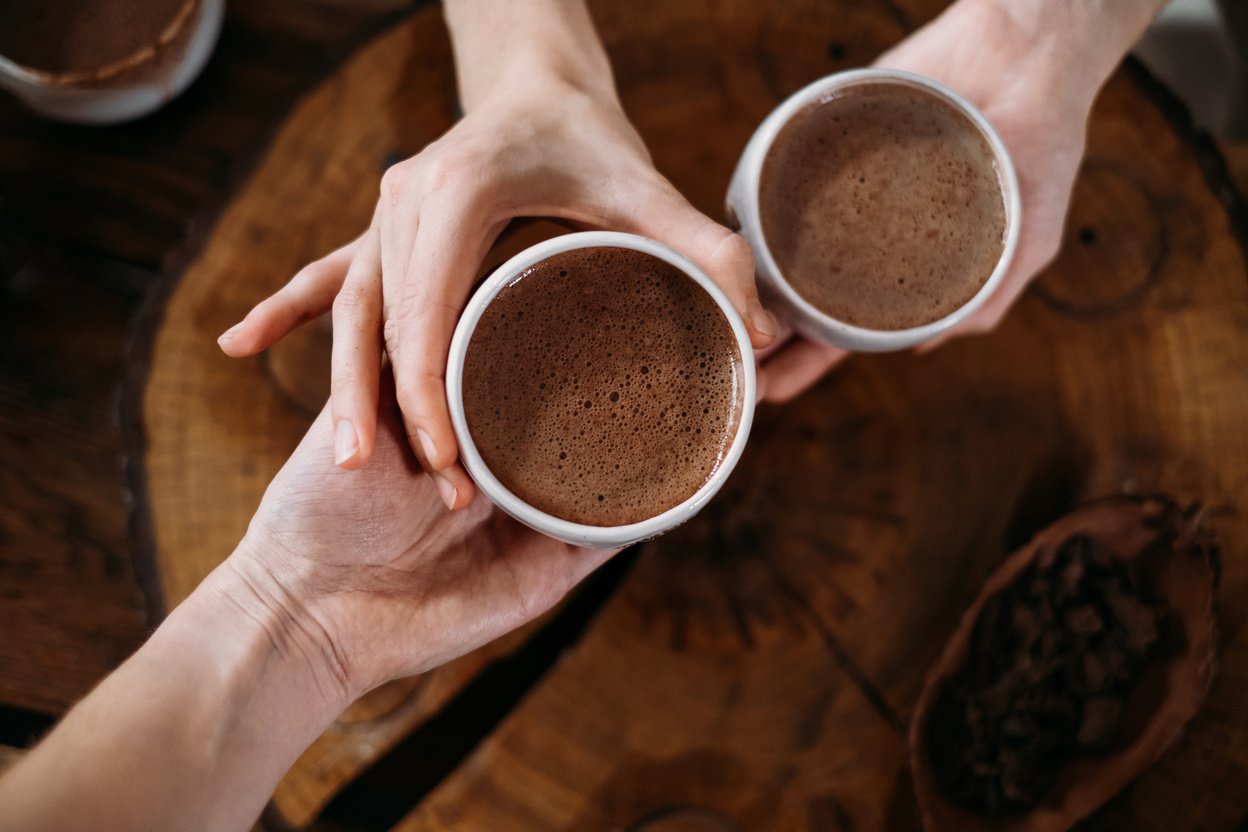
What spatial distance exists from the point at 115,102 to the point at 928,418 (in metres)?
1.37

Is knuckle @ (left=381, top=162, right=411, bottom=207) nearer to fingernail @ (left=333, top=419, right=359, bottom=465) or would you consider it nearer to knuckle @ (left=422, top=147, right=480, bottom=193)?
knuckle @ (left=422, top=147, right=480, bottom=193)

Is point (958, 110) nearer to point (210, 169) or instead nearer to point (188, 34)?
point (188, 34)

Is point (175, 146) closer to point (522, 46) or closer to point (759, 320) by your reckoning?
point (522, 46)

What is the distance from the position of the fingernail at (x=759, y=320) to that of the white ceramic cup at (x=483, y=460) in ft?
0.13

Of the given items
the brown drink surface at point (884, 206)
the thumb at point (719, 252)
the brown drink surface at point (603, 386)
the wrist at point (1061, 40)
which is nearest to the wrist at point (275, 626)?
the brown drink surface at point (603, 386)

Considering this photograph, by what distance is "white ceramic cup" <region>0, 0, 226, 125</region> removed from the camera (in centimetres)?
127

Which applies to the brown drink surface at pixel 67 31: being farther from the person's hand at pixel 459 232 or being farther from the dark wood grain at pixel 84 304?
the person's hand at pixel 459 232

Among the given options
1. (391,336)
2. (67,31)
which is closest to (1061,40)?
(391,336)

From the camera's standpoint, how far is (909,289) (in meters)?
0.99

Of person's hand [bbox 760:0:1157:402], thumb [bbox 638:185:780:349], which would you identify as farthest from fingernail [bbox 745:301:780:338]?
person's hand [bbox 760:0:1157:402]

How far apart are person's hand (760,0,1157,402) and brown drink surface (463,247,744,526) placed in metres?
0.32

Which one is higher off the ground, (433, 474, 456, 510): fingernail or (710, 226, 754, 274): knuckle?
(710, 226, 754, 274): knuckle

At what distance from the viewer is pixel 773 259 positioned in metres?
0.97

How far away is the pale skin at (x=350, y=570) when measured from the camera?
2.64 feet
